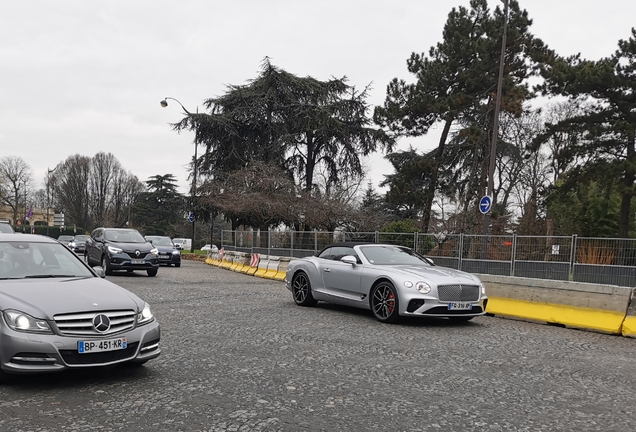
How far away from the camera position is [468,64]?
3238cm

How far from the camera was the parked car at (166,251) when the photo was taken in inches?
1011

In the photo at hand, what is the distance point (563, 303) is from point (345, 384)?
647 cm

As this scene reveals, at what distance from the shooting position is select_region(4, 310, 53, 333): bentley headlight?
5.06 m

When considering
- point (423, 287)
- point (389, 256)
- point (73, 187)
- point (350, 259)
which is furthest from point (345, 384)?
point (73, 187)

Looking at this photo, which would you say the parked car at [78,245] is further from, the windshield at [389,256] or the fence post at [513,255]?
the windshield at [389,256]

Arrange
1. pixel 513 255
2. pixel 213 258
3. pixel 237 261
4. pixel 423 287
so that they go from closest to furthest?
pixel 423 287 → pixel 513 255 → pixel 237 261 → pixel 213 258

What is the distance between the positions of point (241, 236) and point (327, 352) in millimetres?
20891

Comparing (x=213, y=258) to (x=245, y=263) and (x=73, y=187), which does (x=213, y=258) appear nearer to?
(x=245, y=263)

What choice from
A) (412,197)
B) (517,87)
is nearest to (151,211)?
(412,197)

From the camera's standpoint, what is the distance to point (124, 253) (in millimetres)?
19281

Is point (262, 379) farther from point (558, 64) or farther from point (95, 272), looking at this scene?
point (558, 64)

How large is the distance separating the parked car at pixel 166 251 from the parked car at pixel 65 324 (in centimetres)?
1972

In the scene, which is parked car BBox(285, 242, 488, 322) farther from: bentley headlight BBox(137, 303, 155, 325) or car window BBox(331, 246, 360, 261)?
bentley headlight BBox(137, 303, 155, 325)

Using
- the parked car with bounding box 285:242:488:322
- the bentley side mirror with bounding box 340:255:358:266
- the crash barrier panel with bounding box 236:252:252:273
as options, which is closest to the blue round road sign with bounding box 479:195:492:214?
the parked car with bounding box 285:242:488:322
